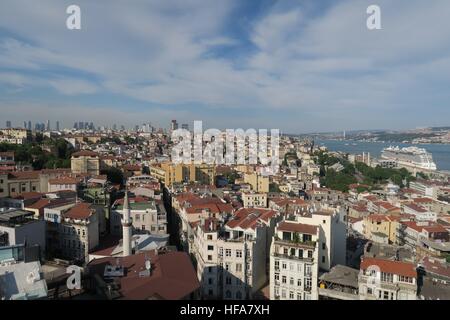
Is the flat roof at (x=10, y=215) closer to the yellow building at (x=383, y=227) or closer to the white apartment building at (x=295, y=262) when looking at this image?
the white apartment building at (x=295, y=262)

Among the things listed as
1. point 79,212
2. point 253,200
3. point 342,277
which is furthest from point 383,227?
point 79,212

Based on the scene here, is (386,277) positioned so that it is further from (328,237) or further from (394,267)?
(328,237)

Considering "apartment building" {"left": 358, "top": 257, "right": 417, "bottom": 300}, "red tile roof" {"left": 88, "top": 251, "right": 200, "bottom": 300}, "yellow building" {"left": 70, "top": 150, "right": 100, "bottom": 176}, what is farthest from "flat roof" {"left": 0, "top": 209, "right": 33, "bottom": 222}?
"yellow building" {"left": 70, "top": 150, "right": 100, "bottom": 176}

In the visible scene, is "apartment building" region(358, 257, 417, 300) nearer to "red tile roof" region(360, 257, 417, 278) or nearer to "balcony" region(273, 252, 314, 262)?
"red tile roof" region(360, 257, 417, 278)

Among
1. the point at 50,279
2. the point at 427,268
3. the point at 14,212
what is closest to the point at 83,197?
the point at 14,212

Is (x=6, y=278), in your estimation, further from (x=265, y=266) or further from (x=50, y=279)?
(x=265, y=266)

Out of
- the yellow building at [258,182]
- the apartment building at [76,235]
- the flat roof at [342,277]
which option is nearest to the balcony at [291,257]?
the flat roof at [342,277]
